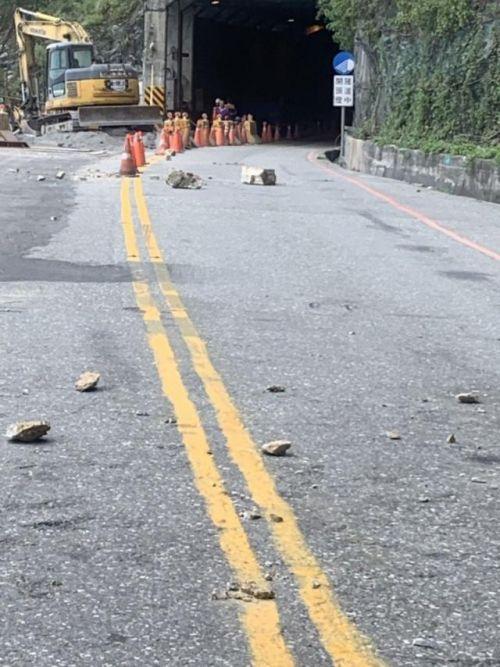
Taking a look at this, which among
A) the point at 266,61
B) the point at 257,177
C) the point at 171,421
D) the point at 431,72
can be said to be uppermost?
the point at 266,61

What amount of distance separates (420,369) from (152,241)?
6.04m

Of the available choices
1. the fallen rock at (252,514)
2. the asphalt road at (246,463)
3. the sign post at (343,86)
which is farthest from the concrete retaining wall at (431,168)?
the fallen rock at (252,514)

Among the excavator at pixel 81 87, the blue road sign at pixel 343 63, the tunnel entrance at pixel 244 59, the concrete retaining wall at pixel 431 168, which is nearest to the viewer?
the concrete retaining wall at pixel 431 168

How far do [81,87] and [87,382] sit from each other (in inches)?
1451

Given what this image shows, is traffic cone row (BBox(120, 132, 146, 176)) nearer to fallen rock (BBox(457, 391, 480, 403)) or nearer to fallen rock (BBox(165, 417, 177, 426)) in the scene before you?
fallen rock (BBox(457, 391, 480, 403))

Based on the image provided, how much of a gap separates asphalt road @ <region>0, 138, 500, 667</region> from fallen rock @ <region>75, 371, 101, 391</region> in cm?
7

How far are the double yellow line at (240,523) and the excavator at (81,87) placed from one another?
34374 mm

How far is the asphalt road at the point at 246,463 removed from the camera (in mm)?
3662

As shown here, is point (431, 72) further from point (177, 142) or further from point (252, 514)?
point (252, 514)

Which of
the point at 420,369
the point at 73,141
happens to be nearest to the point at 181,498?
the point at 420,369

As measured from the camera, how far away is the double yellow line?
3529 mm

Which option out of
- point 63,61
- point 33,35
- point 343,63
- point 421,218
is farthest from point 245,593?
point 33,35

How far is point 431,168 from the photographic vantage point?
24.5 metres

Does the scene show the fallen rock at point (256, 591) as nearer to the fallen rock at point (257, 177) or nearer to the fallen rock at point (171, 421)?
the fallen rock at point (171, 421)
